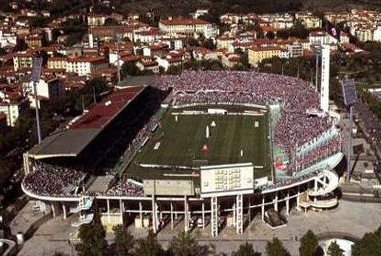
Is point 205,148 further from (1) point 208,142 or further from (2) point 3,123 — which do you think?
(2) point 3,123

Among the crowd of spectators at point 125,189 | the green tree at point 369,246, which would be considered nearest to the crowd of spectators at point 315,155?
the crowd of spectators at point 125,189

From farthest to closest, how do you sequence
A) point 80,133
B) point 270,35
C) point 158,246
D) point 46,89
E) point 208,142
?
point 270,35
point 46,89
point 208,142
point 80,133
point 158,246

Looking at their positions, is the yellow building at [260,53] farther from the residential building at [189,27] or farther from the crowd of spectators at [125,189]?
the crowd of spectators at [125,189]

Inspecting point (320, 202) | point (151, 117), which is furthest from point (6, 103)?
point (320, 202)

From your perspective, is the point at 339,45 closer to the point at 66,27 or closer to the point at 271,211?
the point at 66,27

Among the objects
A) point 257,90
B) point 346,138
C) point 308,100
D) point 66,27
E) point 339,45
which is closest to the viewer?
point 346,138

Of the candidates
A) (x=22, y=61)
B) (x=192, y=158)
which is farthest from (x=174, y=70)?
(x=192, y=158)

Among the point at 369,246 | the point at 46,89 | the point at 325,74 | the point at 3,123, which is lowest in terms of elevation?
the point at 3,123
